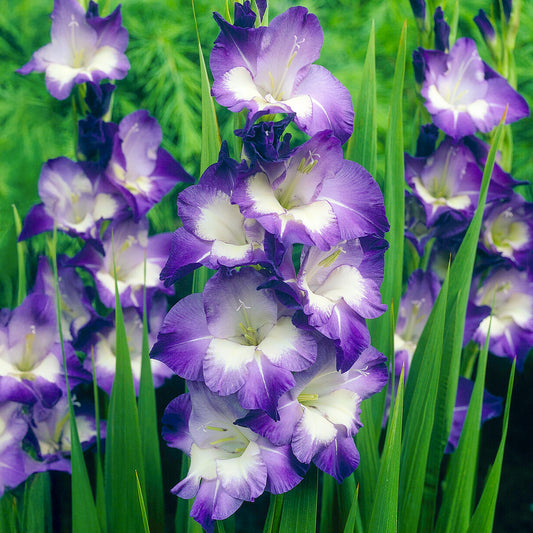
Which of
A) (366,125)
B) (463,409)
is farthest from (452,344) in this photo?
(366,125)

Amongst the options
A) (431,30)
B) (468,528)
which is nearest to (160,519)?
(468,528)

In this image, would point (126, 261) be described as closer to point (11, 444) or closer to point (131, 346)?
point (131, 346)

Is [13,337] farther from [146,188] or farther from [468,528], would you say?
[468,528]

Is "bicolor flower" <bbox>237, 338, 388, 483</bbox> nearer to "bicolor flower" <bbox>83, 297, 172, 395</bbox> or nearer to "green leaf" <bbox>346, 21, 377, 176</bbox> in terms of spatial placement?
"green leaf" <bbox>346, 21, 377, 176</bbox>

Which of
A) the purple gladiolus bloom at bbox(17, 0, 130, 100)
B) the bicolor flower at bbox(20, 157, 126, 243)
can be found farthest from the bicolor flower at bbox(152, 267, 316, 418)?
the purple gladiolus bloom at bbox(17, 0, 130, 100)

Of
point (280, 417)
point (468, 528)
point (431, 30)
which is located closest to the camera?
point (280, 417)

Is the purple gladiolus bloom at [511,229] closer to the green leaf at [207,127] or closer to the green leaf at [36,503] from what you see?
the green leaf at [207,127]

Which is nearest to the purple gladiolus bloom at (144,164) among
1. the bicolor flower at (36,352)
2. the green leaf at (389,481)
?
the bicolor flower at (36,352)
